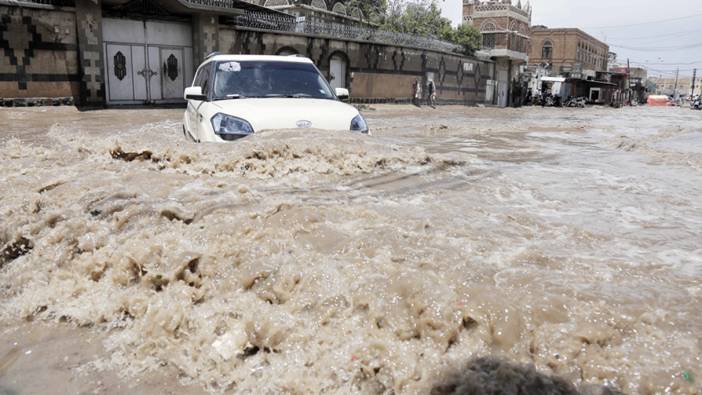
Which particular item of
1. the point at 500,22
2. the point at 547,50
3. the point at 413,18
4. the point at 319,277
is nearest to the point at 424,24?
the point at 413,18

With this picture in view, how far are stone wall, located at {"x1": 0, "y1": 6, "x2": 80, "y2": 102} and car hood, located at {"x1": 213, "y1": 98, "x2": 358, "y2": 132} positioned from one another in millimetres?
12363

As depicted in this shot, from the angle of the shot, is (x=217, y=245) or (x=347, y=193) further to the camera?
(x=347, y=193)

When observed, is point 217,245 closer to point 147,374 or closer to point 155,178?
point 147,374

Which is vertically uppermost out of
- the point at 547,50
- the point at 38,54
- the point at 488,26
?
the point at 488,26

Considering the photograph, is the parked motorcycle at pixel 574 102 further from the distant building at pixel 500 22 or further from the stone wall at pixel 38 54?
the stone wall at pixel 38 54

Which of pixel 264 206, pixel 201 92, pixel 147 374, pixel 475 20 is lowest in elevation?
pixel 147 374

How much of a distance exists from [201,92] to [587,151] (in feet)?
24.2

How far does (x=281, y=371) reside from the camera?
232 cm

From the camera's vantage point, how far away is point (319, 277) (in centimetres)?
296

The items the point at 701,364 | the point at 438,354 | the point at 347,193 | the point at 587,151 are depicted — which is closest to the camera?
the point at 701,364

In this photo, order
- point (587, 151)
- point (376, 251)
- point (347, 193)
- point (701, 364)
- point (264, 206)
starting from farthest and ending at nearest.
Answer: point (587, 151)
point (347, 193)
point (264, 206)
point (376, 251)
point (701, 364)

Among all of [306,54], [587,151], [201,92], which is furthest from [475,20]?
[201,92]

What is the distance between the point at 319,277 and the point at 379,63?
85.6 ft

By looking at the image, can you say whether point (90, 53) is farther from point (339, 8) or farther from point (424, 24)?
point (424, 24)
